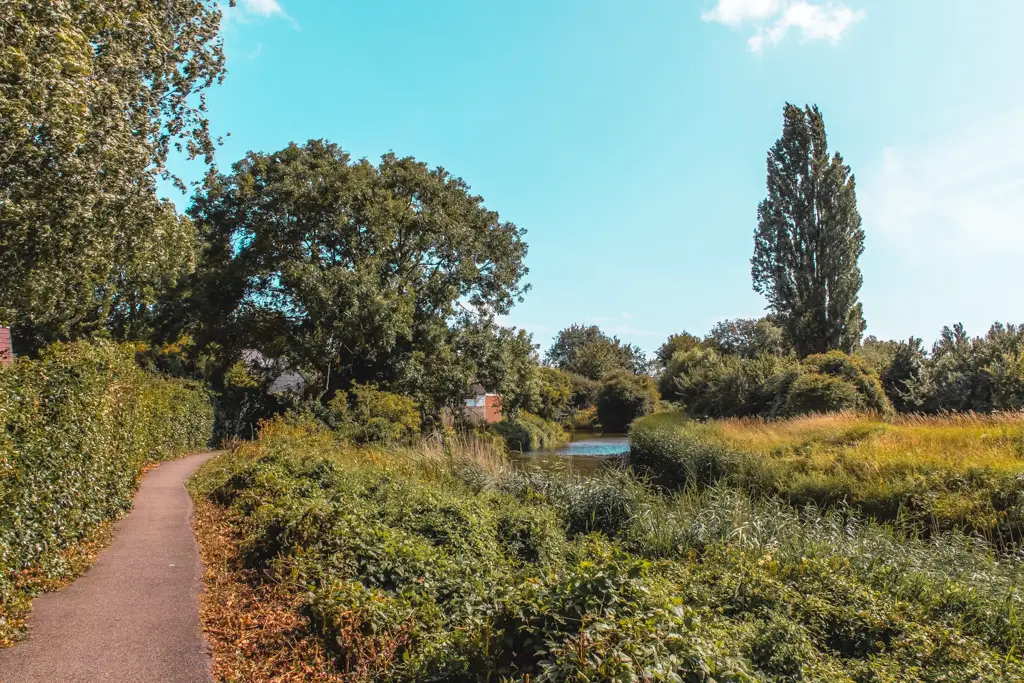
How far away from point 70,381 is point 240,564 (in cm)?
279

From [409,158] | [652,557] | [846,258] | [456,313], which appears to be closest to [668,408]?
[846,258]

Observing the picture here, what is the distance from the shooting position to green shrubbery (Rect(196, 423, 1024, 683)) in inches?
152

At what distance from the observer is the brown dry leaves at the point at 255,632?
4.90 metres

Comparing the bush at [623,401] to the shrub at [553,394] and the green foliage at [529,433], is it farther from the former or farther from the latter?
the green foliage at [529,433]

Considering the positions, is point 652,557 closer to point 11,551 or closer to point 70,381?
point 11,551

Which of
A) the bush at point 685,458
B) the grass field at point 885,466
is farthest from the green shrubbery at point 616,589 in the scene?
the bush at point 685,458

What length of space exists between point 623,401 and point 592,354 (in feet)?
71.4

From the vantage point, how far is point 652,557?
310 inches

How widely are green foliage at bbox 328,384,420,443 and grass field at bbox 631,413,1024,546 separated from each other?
864 centimetres

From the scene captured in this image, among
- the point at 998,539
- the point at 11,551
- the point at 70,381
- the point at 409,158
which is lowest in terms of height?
the point at 998,539

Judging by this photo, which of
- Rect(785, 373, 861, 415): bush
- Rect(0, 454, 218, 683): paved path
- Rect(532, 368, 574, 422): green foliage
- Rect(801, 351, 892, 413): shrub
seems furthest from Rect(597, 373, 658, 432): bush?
Rect(0, 454, 218, 683): paved path

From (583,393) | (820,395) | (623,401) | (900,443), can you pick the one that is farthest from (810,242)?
(583,393)

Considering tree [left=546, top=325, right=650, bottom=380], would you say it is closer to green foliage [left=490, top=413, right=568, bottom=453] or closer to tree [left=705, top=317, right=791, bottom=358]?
tree [left=705, top=317, right=791, bottom=358]

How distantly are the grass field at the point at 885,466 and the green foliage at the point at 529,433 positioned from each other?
1616cm
